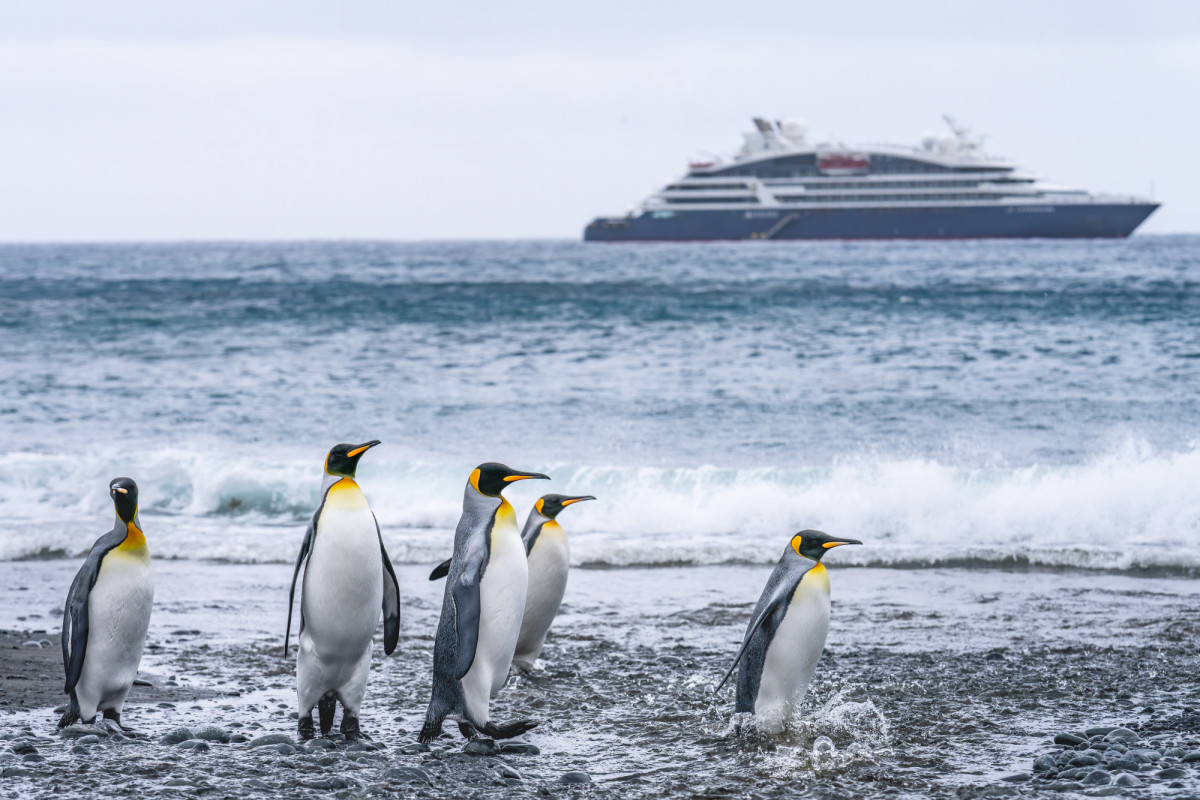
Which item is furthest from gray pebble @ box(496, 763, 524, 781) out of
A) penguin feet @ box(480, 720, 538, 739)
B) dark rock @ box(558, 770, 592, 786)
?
penguin feet @ box(480, 720, 538, 739)

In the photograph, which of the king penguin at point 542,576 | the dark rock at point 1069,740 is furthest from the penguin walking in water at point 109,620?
the dark rock at point 1069,740

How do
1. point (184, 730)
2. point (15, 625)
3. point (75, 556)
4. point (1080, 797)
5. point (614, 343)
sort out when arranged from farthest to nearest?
point (614, 343) < point (75, 556) < point (15, 625) < point (184, 730) < point (1080, 797)

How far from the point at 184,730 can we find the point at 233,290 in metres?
31.8

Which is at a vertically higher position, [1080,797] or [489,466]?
[489,466]

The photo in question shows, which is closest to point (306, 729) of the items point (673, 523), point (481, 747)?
point (481, 747)

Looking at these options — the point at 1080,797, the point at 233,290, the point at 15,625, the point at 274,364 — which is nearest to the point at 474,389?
Result: the point at 274,364

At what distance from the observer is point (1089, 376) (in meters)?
14.8

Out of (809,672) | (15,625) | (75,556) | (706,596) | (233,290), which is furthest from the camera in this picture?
(233,290)

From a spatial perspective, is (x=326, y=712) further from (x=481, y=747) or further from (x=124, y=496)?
(x=124, y=496)

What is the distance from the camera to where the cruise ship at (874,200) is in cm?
7019

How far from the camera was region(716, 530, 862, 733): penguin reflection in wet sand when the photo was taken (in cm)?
404

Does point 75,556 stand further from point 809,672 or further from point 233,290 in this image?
point 233,290

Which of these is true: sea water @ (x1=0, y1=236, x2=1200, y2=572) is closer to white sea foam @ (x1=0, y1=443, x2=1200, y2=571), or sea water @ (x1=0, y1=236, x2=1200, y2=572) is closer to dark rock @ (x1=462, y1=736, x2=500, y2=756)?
white sea foam @ (x1=0, y1=443, x2=1200, y2=571)

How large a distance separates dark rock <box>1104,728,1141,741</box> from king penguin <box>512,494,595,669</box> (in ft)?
6.53
